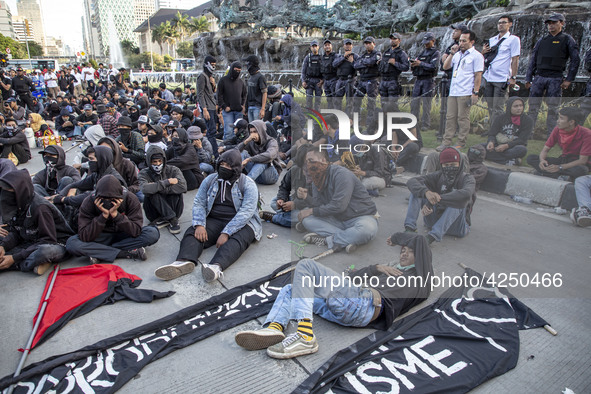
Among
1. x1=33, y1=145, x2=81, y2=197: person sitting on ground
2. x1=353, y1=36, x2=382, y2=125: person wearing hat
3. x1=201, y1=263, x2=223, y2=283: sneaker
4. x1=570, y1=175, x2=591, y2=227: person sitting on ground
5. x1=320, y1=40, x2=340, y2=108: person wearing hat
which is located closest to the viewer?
x1=570, y1=175, x2=591, y2=227: person sitting on ground

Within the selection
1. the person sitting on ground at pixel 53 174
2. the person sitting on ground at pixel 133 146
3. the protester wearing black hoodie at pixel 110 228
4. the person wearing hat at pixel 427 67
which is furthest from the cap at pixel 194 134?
the person wearing hat at pixel 427 67

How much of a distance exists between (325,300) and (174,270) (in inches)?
63.1

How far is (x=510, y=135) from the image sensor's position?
3.46m

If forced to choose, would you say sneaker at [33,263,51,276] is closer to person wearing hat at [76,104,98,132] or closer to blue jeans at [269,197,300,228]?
blue jeans at [269,197,300,228]

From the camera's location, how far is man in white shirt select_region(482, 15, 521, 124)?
620 cm

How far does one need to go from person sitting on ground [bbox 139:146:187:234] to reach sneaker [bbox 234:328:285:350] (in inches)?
101

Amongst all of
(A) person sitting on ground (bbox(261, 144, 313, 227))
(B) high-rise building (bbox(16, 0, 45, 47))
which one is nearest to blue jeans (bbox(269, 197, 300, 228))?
(A) person sitting on ground (bbox(261, 144, 313, 227))

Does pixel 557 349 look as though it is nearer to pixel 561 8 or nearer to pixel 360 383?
pixel 360 383

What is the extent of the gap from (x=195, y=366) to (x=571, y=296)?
2719 millimetres

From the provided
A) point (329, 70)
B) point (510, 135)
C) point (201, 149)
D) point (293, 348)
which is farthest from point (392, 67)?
point (293, 348)

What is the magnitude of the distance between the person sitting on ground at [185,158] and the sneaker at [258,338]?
4167 mm

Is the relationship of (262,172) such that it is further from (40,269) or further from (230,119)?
(40,269)

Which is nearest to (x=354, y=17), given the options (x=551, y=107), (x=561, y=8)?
(x=561, y=8)

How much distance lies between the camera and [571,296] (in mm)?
2818
